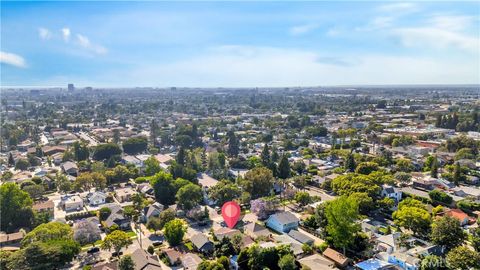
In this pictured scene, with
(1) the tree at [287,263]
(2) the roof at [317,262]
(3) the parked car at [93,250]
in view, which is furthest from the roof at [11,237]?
(2) the roof at [317,262]

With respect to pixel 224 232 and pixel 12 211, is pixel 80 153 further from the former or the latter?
pixel 224 232

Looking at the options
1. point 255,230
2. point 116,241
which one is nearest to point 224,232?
point 255,230

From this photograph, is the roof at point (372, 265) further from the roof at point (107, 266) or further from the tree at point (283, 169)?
the tree at point (283, 169)

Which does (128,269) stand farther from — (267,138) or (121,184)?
(267,138)

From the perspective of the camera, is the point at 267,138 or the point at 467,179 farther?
the point at 267,138

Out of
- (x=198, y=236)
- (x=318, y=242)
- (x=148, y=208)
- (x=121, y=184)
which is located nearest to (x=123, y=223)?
(x=148, y=208)

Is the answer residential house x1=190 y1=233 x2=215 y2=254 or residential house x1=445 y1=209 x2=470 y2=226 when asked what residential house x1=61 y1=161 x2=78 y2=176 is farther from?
residential house x1=445 y1=209 x2=470 y2=226

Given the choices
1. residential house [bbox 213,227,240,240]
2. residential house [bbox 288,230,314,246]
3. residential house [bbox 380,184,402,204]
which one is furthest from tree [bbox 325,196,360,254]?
residential house [bbox 380,184,402,204]
